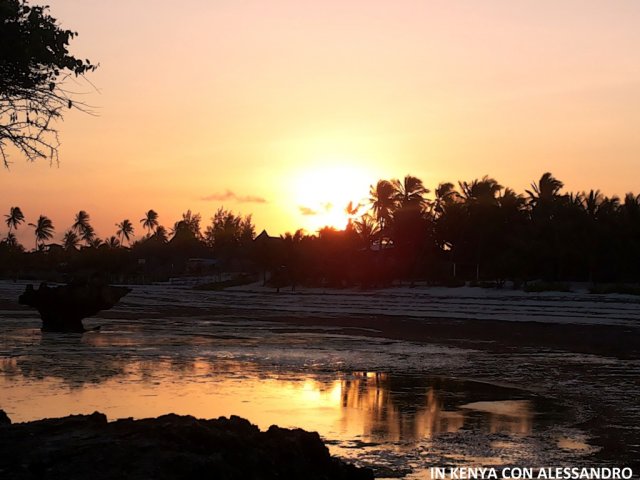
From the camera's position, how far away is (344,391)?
16.1m

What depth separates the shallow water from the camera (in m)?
11.3

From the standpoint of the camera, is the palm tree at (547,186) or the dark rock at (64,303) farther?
the palm tree at (547,186)

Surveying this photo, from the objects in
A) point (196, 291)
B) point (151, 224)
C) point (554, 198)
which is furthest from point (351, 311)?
point (151, 224)

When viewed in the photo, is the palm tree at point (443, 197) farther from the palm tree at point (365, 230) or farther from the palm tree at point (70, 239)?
the palm tree at point (70, 239)

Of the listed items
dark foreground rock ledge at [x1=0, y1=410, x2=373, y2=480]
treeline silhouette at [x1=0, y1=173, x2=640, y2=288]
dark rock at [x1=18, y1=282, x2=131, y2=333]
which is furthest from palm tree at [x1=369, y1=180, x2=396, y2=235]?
dark foreground rock ledge at [x1=0, y1=410, x2=373, y2=480]

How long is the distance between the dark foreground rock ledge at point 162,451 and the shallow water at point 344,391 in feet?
6.29

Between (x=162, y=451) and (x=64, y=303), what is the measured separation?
21.7m

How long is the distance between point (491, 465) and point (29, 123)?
752 centimetres

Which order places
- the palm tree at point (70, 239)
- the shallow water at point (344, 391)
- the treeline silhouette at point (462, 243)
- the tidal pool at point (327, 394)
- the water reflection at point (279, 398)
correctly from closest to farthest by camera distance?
the tidal pool at point (327, 394) < the shallow water at point (344, 391) < the water reflection at point (279, 398) < the treeline silhouette at point (462, 243) < the palm tree at point (70, 239)

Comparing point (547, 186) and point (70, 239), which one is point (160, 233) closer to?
point (70, 239)

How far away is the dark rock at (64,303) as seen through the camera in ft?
91.7

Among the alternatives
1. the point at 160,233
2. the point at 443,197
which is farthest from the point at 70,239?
the point at 443,197

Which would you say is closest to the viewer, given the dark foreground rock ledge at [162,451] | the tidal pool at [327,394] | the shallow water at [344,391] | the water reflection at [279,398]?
the dark foreground rock ledge at [162,451]

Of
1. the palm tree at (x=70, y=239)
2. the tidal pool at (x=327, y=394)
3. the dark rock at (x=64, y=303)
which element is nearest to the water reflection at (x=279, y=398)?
the tidal pool at (x=327, y=394)
